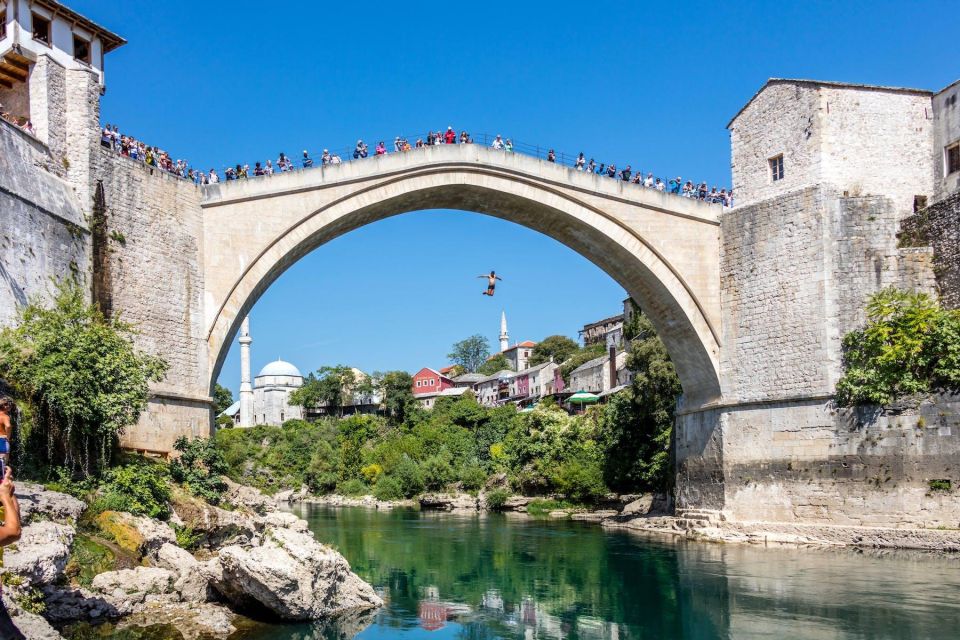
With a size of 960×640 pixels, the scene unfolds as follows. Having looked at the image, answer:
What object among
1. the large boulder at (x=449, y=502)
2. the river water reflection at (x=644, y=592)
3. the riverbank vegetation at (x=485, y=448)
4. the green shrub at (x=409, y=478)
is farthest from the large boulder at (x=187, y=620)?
the green shrub at (x=409, y=478)

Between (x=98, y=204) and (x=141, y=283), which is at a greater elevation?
(x=98, y=204)

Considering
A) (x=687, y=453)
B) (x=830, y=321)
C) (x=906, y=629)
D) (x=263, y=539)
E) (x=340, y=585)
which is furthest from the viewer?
(x=687, y=453)

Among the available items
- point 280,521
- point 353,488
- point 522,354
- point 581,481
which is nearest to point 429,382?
point 522,354

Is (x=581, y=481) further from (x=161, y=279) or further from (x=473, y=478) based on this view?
(x=161, y=279)

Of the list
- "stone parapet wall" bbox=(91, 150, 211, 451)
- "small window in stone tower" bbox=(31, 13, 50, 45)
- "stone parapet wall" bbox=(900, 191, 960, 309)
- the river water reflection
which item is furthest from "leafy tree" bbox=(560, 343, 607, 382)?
"small window in stone tower" bbox=(31, 13, 50, 45)

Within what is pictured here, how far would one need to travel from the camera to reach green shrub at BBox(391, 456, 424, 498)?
35.5m

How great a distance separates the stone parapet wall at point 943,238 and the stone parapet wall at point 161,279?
1275 cm

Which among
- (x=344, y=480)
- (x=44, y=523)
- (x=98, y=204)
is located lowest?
(x=344, y=480)

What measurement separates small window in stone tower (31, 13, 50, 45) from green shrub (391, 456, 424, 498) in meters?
22.8

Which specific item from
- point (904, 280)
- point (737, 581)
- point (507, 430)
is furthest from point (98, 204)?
point (507, 430)

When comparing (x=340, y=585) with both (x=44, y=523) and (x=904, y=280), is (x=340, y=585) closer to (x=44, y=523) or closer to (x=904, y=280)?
(x=44, y=523)

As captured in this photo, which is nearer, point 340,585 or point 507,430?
point 340,585

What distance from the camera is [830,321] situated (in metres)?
16.5

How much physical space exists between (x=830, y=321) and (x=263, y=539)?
10722mm
